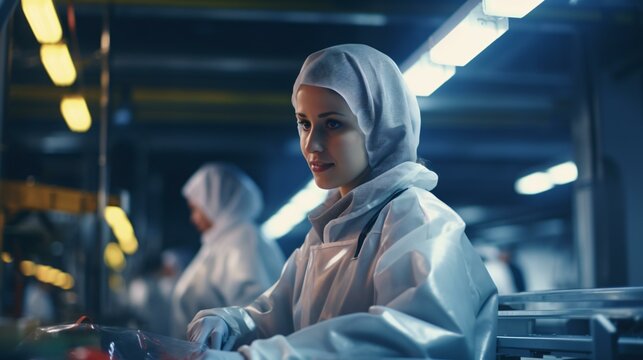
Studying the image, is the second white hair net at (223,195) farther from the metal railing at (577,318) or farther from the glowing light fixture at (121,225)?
the metal railing at (577,318)

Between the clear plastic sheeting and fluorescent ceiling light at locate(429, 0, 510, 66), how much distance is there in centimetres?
171

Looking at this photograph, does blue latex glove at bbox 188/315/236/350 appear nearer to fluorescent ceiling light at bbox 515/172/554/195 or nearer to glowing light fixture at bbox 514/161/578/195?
glowing light fixture at bbox 514/161/578/195

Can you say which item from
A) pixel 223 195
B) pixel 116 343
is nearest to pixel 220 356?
pixel 116 343

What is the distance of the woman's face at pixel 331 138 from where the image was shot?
195 centimetres

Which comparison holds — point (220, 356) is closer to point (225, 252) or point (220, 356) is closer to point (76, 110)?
point (225, 252)

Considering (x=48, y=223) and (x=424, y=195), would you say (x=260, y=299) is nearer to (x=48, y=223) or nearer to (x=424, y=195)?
(x=424, y=195)

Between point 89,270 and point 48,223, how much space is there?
→ 3.96 ft

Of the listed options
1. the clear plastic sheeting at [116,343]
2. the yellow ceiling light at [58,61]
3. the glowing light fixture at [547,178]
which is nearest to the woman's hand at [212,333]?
the clear plastic sheeting at [116,343]

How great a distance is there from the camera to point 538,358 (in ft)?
5.84

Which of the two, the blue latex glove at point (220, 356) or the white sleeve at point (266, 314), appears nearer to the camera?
the blue latex glove at point (220, 356)

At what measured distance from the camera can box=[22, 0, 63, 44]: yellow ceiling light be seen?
12.2 feet

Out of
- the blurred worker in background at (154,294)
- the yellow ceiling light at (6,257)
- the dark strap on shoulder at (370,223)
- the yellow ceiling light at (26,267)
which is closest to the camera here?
the dark strap on shoulder at (370,223)

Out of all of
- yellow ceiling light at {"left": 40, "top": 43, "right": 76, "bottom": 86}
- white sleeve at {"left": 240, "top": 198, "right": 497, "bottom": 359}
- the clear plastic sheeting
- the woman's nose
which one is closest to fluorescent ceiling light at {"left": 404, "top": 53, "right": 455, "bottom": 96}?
the woman's nose

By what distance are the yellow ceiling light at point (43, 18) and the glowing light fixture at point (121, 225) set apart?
5.21ft
